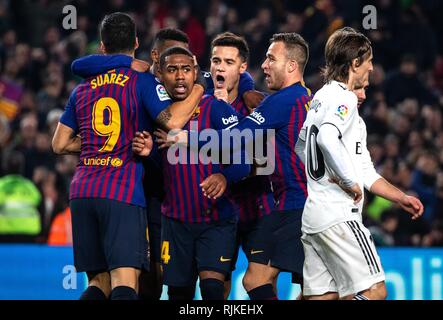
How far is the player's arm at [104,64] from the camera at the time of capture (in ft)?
21.8

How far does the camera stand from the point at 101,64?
261 inches

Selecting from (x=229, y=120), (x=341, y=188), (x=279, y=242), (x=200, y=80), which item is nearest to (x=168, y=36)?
(x=200, y=80)

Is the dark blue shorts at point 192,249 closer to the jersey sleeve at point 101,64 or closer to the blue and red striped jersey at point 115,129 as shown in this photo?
the blue and red striped jersey at point 115,129

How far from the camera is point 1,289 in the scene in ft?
33.2

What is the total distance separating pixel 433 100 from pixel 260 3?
10.4ft

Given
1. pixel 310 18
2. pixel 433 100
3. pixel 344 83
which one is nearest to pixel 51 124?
pixel 310 18

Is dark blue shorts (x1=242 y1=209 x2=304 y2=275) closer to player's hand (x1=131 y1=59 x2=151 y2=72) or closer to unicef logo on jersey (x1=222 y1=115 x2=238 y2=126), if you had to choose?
unicef logo on jersey (x1=222 y1=115 x2=238 y2=126)

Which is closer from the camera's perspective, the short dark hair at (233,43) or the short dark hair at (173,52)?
the short dark hair at (173,52)

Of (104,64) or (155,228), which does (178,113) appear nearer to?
(104,64)

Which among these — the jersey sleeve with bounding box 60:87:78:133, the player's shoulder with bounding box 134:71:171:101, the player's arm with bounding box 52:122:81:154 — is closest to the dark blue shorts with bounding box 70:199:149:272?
the player's arm with bounding box 52:122:81:154

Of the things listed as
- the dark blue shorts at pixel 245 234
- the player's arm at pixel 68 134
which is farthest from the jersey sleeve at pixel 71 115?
the dark blue shorts at pixel 245 234

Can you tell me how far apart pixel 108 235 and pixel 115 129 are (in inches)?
27.6

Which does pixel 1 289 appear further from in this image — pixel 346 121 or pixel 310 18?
pixel 310 18

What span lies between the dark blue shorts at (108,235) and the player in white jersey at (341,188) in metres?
1.11
